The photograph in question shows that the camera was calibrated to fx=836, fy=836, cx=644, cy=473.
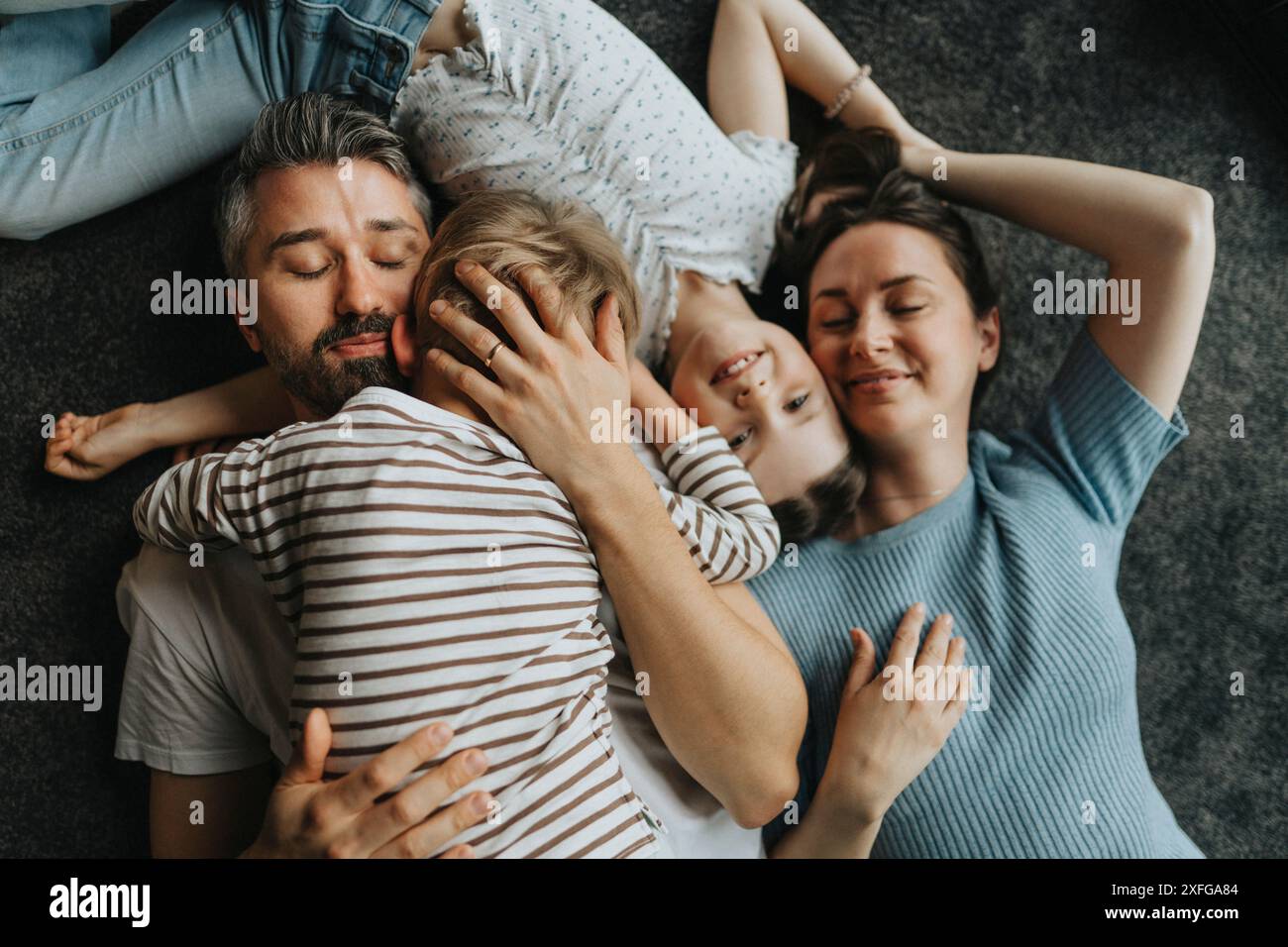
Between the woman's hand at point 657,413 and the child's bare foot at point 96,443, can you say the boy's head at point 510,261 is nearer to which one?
the woman's hand at point 657,413

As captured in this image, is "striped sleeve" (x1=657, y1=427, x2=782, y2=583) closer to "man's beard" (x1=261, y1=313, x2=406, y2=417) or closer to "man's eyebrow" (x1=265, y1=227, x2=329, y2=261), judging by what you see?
"man's beard" (x1=261, y1=313, x2=406, y2=417)

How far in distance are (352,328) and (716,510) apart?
1.67 feet

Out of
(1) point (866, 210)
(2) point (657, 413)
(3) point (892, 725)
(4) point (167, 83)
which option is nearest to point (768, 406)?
(2) point (657, 413)

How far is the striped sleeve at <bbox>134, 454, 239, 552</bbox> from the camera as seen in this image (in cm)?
93

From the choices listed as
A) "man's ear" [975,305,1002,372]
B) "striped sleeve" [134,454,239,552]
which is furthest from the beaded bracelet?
"striped sleeve" [134,454,239,552]

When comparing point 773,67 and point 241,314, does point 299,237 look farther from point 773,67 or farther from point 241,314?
point 773,67

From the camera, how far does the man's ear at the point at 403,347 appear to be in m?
1.04

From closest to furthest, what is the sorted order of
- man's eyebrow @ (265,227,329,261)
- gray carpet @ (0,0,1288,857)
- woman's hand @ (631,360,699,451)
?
man's eyebrow @ (265,227,329,261) < woman's hand @ (631,360,699,451) < gray carpet @ (0,0,1288,857)

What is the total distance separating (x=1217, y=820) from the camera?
1.42 meters

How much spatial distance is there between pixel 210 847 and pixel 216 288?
31.7 inches

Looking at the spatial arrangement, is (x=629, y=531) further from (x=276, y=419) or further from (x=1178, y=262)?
(x=1178, y=262)

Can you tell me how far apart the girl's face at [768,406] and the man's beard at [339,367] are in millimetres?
456

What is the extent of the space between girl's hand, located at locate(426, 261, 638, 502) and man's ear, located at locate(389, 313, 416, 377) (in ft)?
0.23
